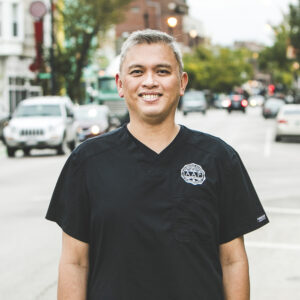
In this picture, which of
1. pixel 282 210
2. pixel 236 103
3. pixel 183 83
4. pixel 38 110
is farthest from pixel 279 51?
pixel 183 83

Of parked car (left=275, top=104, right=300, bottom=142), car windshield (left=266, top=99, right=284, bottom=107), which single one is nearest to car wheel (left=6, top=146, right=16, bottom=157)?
parked car (left=275, top=104, right=300, bottom=142)

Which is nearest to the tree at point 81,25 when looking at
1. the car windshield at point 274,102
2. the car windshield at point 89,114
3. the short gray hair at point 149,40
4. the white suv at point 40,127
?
the car windshield at point 274,102

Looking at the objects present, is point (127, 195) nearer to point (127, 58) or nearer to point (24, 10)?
point (127, 58)

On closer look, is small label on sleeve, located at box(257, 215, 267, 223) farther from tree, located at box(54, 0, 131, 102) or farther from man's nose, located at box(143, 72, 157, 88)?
tree, located at box(54, 0, 131, 102)

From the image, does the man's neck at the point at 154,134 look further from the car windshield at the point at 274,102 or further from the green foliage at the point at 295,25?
the car windshield at the point at 274,102

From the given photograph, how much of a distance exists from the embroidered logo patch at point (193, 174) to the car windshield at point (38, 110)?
23.9m

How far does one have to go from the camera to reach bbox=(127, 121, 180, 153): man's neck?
124 inches

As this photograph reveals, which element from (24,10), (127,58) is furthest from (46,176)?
(24,10)

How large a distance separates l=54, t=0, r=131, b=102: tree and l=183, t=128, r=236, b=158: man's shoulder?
46847mm

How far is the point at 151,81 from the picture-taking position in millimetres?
3158

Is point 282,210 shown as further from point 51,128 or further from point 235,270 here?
point 51,128

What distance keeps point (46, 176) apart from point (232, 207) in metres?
16.0

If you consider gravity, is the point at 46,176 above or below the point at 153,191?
below

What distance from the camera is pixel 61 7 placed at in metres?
54.7
